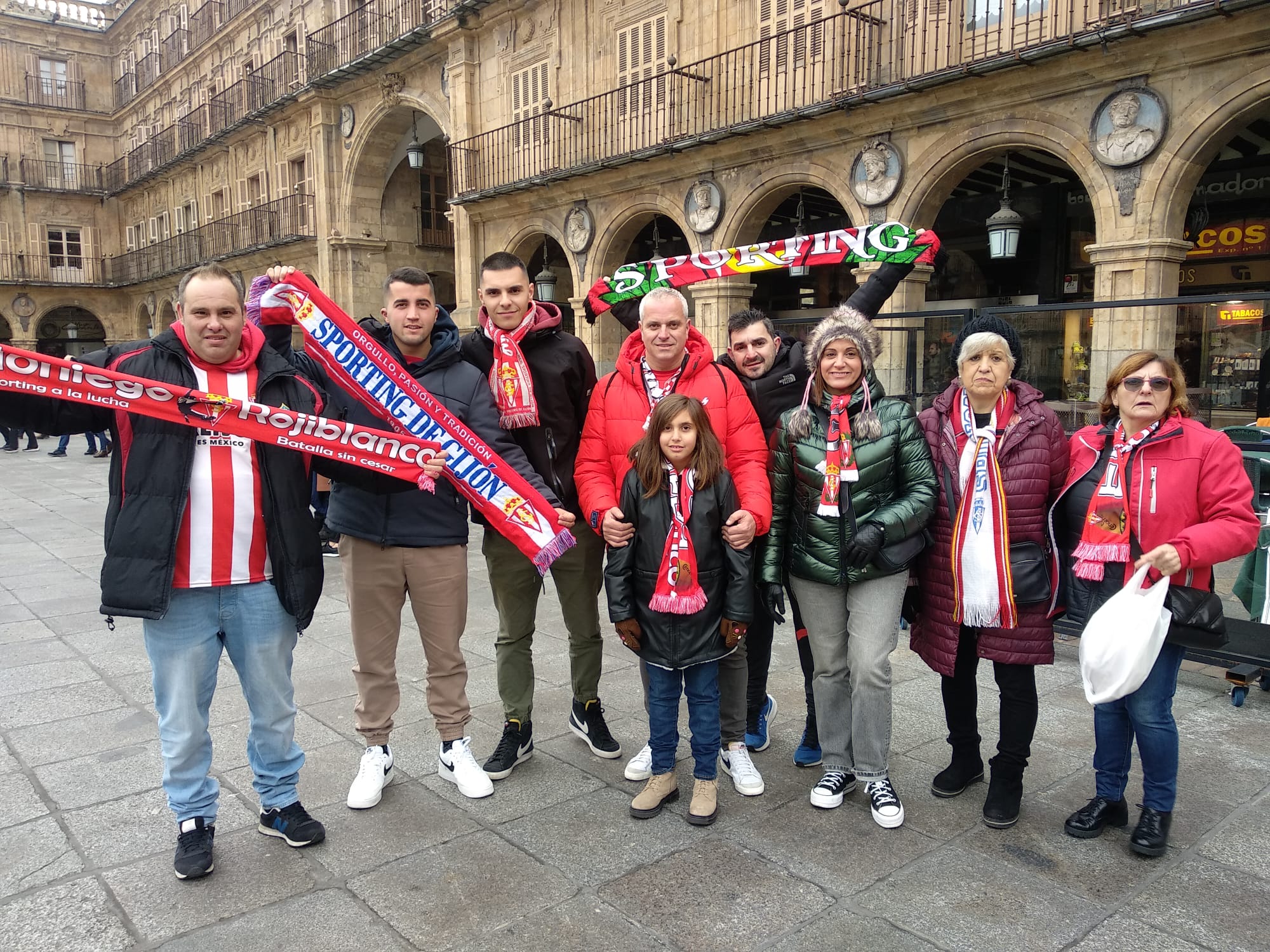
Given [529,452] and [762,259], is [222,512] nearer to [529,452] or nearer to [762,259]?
[529,452]

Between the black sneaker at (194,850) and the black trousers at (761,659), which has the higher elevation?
the black trousers at (761,659)

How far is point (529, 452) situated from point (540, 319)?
55cm

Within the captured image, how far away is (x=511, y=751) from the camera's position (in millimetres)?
3770

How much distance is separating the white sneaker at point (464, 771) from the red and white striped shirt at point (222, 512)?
1.09m

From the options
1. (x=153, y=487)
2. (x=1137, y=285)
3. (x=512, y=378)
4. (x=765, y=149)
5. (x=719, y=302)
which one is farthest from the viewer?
(x=719, y=302)

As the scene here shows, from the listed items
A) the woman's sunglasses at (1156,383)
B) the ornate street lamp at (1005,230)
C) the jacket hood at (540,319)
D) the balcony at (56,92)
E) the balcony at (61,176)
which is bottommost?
the woman's sunglasses at (1156,383)

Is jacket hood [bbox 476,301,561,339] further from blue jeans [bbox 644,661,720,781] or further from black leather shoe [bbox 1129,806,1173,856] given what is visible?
black leather shoe [bbox 1129,806,1173,856]

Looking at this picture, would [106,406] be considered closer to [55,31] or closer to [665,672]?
[665,672]

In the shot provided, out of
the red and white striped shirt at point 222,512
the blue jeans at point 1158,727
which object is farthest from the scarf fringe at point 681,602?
the blue jeans at point 1158,727

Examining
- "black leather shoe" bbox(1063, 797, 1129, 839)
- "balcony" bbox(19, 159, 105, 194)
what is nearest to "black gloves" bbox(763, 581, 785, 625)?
"black leather shoe" bbox(1063, 797, 1129, 839)

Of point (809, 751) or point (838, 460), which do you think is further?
point (809, 751)

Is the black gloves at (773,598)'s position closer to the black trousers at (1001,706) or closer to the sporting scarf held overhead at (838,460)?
the sporting scarf held overhead at (838,460)

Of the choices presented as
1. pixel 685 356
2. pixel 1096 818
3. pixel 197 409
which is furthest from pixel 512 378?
pixel 1096 818

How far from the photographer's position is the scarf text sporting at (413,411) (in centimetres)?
334
